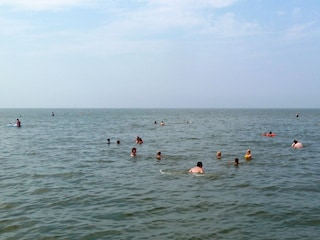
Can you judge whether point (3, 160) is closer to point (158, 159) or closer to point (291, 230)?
point (158, 159)

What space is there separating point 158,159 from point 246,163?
7347 mm

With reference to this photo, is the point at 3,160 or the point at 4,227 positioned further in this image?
the point at 3,160

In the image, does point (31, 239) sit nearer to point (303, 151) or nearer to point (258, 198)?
point (258, 198)

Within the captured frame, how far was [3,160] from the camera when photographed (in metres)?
32.2

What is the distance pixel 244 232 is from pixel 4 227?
9.30m

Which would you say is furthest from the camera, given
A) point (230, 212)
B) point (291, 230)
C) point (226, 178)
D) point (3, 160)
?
point (3, 160)

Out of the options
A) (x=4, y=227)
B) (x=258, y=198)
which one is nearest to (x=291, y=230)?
(x=258, y=198)

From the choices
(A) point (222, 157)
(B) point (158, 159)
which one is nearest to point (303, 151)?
(A) point (222, 157)

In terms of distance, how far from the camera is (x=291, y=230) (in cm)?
1426

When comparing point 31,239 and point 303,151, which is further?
point 303,151

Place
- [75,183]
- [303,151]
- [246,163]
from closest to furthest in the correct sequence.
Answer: [75,183], [246,163], [303,151]

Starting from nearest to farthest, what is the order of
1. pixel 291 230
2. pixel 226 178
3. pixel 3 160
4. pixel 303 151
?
pixel 291 230 → pixel 226 178 → pixel 3 160 → pixel 303 151

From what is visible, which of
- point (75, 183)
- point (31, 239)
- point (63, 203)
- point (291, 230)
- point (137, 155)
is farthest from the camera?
point (137, 155)

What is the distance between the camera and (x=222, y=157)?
33125 mm
